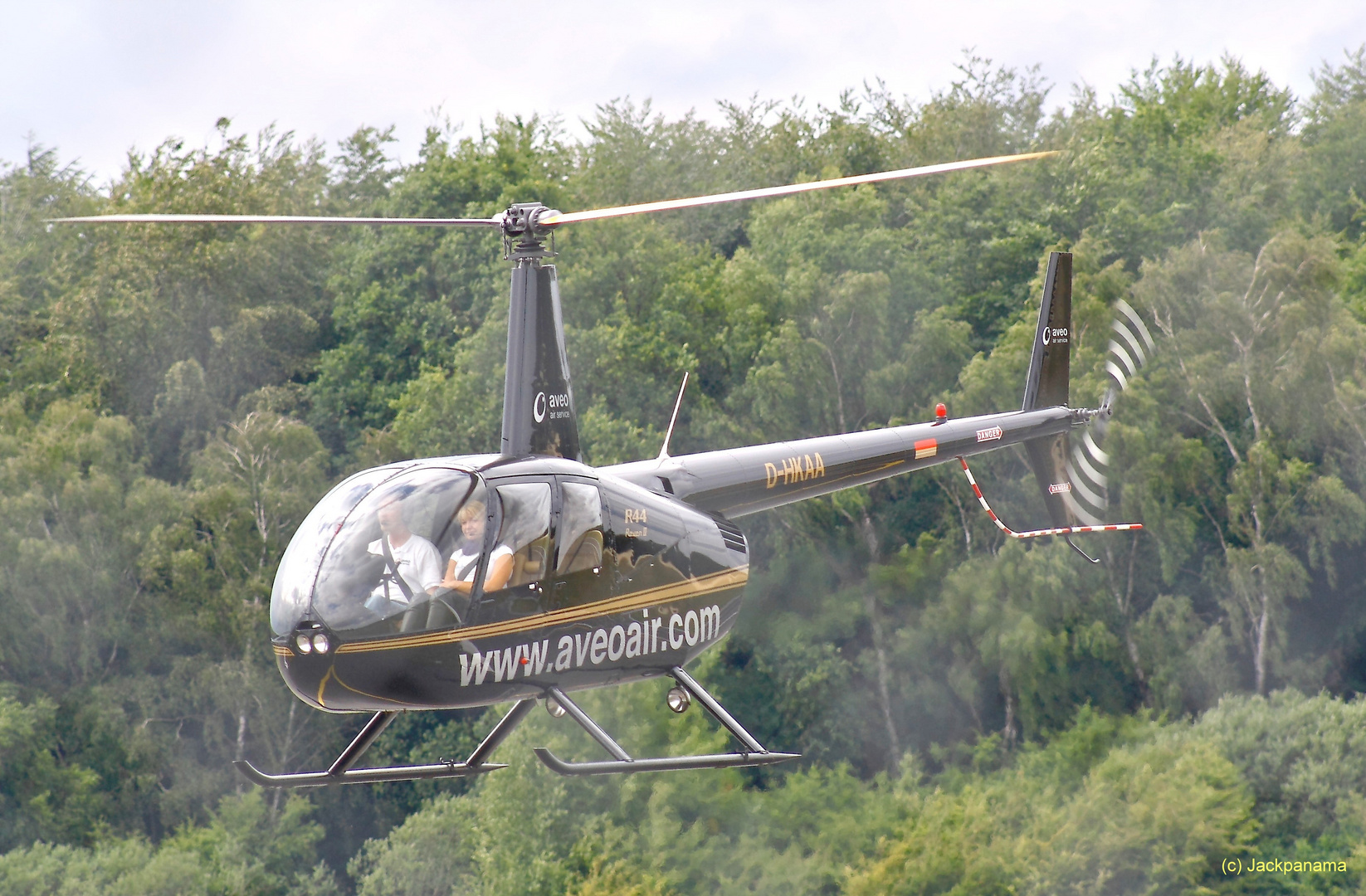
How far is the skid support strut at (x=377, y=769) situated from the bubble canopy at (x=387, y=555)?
2.86ft

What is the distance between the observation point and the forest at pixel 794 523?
29.9 meters

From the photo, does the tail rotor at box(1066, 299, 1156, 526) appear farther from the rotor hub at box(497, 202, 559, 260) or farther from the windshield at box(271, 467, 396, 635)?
the windshield at box(271, 467, 396, 635)

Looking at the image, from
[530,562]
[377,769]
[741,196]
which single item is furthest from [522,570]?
[741,196]

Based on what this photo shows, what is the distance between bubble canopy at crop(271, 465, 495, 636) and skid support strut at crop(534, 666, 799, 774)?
1.04 m

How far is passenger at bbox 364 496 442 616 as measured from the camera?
8.59 metres

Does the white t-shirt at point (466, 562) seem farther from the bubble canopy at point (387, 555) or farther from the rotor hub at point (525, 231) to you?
the rotor hub at point (525, 231)

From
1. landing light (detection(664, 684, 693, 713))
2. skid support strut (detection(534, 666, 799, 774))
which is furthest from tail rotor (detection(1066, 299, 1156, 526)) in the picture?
skid support strut (detection(534, 666, 799, 774))

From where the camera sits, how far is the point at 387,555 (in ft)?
28.2

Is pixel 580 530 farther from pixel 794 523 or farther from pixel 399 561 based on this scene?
pixel 794 523

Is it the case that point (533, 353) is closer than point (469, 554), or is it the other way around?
point (469, 554)

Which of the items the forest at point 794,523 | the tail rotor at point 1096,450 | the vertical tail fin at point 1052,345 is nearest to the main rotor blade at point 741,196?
the vertical tail fin at point 1052,345

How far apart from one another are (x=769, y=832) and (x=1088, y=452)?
17.8 m

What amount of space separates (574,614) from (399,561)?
127cm

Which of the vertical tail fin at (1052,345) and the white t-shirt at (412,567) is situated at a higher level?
the vertical tail fin at (1052,345)
